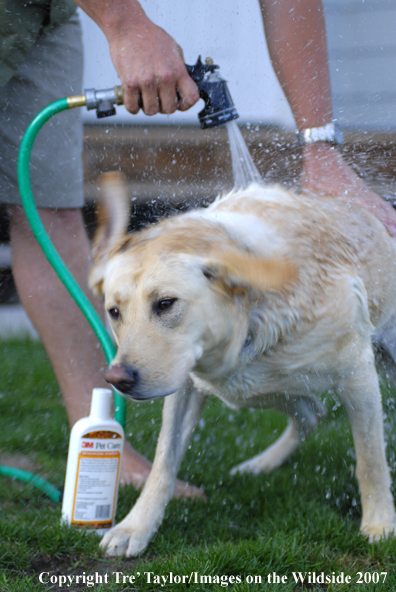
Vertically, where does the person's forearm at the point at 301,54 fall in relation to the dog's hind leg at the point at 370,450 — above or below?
above

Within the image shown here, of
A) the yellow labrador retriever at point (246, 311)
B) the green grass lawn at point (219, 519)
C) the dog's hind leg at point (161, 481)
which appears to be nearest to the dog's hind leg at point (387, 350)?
the yellow labrador retriever at point (246, 311)

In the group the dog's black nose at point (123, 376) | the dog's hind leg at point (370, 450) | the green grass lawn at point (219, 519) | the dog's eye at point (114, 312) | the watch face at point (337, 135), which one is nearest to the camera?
the dog's black nose at point (123, 376)

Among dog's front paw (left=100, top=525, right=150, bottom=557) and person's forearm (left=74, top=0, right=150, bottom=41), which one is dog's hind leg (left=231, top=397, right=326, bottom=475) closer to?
dog's front paw (left=100, top=525, right=150, bottom=557)

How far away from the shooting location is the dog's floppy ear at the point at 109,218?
1.76 metres

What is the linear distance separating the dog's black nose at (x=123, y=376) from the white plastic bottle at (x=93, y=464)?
52 centimetres

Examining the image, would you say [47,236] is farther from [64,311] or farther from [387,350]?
[387,350]

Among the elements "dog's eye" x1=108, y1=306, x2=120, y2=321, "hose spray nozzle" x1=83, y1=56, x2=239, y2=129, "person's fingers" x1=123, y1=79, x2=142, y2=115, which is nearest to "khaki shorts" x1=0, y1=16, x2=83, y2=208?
"hose spray nozzle" x1=83, y1=56, x2=239, y2=129

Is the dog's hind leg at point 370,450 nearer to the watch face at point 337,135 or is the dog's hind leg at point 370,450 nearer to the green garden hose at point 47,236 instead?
the green garden hose at point 47,236

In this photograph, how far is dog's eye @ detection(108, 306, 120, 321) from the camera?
160 cm

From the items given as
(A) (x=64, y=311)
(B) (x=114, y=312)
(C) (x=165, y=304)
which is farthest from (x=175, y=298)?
(A) (x=64, y=311)

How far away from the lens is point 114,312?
162 cm

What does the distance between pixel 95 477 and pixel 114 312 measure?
27.7 inches

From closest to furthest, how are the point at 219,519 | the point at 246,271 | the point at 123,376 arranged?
the point at 123,376, the point at 246,271, the point at 219,519

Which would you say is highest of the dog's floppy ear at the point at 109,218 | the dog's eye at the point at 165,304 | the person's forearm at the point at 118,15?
the person's forearm at the point at 118,15
